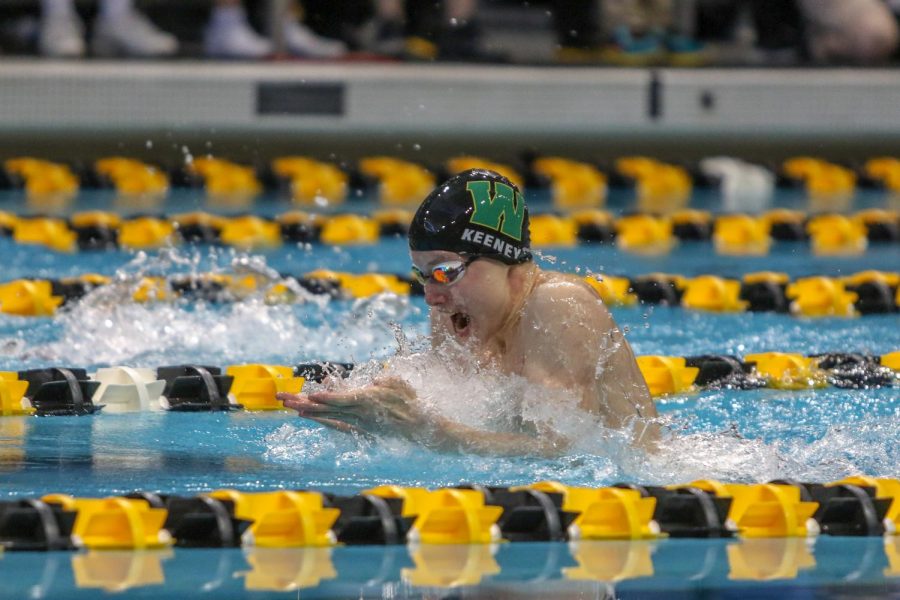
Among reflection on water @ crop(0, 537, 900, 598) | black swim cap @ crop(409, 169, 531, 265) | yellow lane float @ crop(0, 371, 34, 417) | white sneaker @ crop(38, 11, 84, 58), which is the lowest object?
yellow lane float @ crop(0, 371, 34, 417)

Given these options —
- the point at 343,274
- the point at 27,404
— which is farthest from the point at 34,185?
the point at 27,404

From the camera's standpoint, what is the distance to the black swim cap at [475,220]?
3346 millimetres

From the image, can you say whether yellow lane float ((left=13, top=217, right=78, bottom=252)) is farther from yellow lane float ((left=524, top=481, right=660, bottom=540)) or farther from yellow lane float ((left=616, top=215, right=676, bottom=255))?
yellow lane float ((left=524, top=481, right=660, bottom=540))

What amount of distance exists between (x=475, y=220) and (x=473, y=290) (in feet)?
0.48

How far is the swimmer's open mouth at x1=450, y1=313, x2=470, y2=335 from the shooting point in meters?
3.51

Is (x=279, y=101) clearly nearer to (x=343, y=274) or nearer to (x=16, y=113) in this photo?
(x=16, y=113)

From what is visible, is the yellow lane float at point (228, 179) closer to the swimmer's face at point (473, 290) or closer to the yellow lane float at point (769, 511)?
the swimmer's face at point (473, 290)

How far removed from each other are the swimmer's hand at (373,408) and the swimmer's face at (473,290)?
22cm

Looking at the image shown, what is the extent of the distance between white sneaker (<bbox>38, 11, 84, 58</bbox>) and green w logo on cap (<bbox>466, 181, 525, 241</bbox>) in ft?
19.7

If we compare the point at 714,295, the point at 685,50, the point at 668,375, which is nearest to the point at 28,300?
the point at 668,375

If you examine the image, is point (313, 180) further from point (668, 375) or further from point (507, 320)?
point (507, 320)

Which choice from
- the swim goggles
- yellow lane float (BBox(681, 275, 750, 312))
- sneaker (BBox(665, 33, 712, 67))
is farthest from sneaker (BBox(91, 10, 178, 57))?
the swim goggles

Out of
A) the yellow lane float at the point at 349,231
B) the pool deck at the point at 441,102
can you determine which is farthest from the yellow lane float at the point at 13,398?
the pool deck at the point at 441,102

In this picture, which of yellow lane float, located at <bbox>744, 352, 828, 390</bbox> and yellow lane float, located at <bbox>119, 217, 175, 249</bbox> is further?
yellow lane float, located at <bbox>119, 217, 175, 249</bbox>
